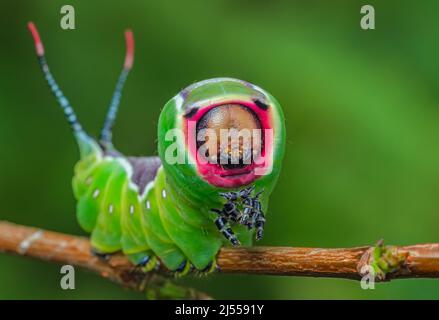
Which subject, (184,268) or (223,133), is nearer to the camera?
(223,133)

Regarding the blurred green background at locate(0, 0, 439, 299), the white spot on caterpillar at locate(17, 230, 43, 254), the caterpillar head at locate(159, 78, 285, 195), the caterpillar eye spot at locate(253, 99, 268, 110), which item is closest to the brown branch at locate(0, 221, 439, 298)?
the white spot on caterpillar at locate(17, 230, 43, 254)

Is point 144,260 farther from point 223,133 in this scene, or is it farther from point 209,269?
point 223,133

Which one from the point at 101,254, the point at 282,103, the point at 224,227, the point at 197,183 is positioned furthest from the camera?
the point at 282,103

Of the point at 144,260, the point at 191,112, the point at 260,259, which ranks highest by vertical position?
the point at 191,112

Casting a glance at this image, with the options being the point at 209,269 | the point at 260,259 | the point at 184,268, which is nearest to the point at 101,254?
the point at 184,268

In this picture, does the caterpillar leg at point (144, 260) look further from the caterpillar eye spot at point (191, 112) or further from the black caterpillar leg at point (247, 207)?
the caterpillar eye spot at point (191, 112)

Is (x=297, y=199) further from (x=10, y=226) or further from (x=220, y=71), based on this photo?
(x=10, y=226)

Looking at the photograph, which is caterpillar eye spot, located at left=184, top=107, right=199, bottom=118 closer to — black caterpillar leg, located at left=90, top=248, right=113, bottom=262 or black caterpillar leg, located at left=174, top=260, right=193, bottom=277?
black caterpillar leg, located at left=174, top=260, right=193, bottom=277

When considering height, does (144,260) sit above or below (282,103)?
below
